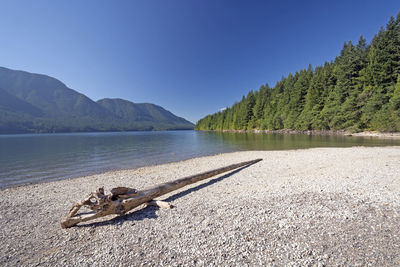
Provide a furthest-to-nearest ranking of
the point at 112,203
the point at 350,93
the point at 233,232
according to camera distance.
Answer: the point at 350,93 < the point at 112,203 < the point at 233,232

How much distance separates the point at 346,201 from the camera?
16.4 feet

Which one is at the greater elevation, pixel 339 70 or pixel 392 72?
pixel 339 70

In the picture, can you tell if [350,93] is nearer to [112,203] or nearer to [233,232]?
[233,232]

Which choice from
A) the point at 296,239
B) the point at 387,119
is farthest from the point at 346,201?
the point at 387,119

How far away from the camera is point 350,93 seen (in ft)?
150

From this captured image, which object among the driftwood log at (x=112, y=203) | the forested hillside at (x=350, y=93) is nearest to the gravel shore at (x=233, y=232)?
the driftwood log at (x=112, y=203)

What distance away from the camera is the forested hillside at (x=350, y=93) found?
122 ft

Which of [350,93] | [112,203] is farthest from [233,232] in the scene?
[350,93]

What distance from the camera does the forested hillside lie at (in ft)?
122

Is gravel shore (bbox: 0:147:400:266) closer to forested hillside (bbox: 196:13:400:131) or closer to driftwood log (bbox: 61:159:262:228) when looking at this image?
driftwood log (bbox: 61:159:262:228)

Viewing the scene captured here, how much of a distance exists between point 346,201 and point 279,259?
399cm

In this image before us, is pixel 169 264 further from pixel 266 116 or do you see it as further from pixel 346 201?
pixel 266 116

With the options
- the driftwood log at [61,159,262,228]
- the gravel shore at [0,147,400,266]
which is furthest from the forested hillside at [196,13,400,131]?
the driftwood log at [61,159,262,228]

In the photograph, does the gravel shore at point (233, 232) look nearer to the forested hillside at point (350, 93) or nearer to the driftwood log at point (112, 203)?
the driftwood log at point (112, 203)
